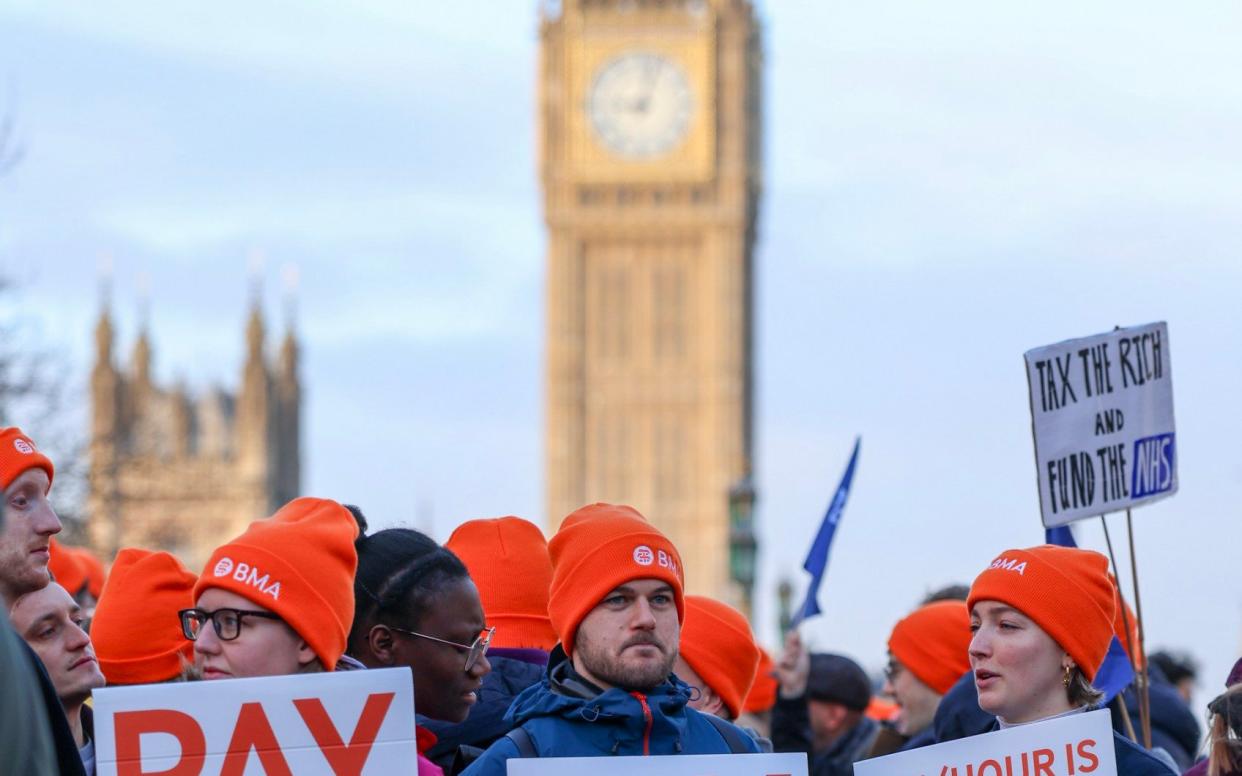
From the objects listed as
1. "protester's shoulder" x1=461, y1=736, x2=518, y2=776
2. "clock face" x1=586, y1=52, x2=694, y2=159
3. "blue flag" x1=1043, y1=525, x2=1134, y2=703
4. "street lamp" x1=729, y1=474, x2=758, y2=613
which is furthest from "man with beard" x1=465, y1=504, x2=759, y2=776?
"clock face" x1=586, y1=52, x2=694, y2=159

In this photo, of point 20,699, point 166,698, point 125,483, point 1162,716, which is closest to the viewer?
point 20,699

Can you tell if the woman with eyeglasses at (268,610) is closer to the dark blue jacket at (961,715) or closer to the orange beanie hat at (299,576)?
the orange beanie hat at (299,576)

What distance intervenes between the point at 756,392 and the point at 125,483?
67.1 feet

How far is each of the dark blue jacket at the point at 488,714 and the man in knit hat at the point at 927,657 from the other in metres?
1.51

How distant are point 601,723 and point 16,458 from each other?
3.76 ft

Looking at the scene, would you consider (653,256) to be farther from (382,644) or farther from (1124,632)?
(382,644)

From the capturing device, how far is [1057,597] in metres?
4.64

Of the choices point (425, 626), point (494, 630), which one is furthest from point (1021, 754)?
point (494, 630)

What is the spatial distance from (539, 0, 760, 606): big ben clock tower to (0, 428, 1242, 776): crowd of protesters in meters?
51.2

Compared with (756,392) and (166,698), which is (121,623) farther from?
(756,392)

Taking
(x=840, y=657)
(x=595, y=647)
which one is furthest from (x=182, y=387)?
(x=595, y=647)

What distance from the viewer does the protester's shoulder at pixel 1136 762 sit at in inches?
177

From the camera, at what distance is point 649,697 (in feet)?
13.8

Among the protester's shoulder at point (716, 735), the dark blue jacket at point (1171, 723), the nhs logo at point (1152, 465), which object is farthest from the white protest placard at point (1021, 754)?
the dark blue jacket at point (1171, 723)
